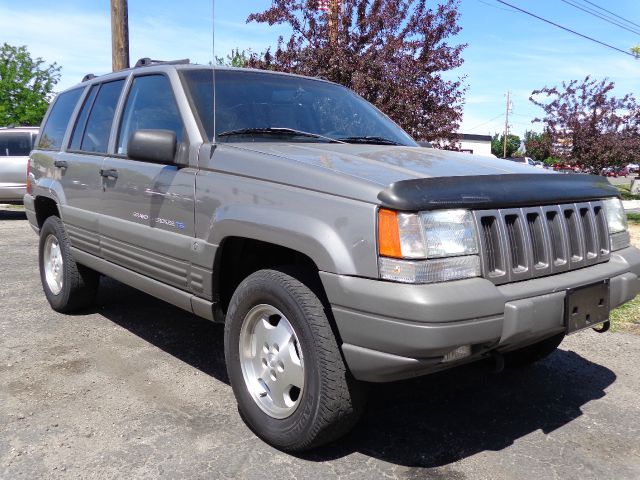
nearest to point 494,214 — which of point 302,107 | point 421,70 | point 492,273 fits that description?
point 492,273

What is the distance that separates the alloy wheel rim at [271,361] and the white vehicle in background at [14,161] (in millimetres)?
10911

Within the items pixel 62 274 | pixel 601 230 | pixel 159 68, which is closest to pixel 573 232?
pixel 601 230

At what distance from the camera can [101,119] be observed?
184 inches

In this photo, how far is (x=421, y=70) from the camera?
9.84m

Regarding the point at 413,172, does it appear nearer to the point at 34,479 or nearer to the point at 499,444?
the point at 499,444

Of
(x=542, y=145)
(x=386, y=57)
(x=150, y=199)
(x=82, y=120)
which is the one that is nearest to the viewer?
(x=150, y=199)

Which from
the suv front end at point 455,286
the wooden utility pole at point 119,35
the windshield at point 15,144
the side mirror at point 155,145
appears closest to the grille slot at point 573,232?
the suv front end at point 455,286

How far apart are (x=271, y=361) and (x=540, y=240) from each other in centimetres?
138

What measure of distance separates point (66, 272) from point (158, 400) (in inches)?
77.1

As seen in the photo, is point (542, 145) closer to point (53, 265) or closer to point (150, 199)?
point (53, 265)

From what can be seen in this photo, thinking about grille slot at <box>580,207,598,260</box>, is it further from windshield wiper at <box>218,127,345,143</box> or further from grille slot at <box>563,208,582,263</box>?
windshield wiper at <box>218,127,345,143</box>

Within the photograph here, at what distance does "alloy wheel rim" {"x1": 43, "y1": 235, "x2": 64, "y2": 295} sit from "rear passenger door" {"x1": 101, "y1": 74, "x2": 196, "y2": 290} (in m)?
1.23

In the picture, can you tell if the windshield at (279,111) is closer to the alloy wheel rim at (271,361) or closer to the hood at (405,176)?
the hood at (405,176)

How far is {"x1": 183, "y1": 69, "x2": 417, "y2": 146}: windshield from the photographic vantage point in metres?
3.60
